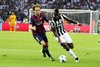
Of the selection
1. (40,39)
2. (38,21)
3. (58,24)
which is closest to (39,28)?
(38,21)

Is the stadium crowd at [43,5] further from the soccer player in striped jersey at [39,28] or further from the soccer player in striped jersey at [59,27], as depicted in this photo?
the soccer player in striped jersey at [59,27]

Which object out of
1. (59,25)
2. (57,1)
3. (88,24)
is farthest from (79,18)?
(59,25)

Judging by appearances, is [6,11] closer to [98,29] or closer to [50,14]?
[50,14]

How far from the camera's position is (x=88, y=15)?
1991 inches

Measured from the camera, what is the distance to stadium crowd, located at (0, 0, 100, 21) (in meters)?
57.7

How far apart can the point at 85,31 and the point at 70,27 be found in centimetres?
191

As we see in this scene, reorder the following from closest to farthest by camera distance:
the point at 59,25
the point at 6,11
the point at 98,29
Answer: the point at 59,25, the point at 98,29, the point at 6,11

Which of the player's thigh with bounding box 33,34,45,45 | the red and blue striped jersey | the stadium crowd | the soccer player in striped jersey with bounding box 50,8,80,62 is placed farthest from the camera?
the stadium crowd

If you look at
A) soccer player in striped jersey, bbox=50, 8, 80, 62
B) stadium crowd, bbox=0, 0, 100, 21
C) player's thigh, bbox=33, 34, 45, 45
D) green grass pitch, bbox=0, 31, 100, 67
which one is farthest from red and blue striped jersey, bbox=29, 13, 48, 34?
stadium crowd, bbox=0, 0, 100, 21

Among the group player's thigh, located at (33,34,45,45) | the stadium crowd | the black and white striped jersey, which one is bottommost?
the stadium crowd

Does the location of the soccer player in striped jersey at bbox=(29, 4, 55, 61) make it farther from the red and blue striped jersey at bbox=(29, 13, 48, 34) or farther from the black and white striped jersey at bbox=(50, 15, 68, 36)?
the black and white striped jersey at bbox=(50, 15, 68, 36)

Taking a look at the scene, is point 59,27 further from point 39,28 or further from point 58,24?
point 39,28

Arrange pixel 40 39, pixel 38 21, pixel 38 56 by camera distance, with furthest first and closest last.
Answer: pixel 38 56 → pixel 38 21 → pixel 40 39

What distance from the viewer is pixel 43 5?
58.8 metres
